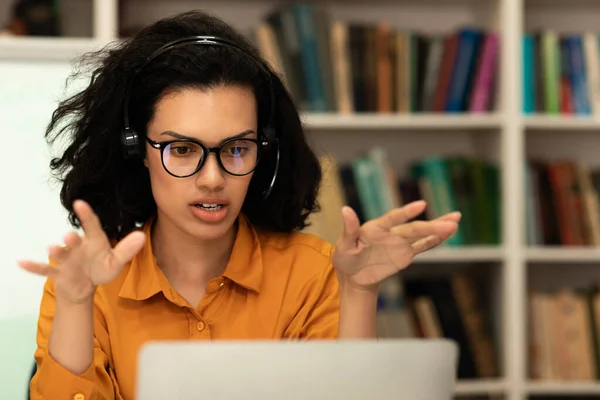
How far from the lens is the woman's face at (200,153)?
4.05 ft

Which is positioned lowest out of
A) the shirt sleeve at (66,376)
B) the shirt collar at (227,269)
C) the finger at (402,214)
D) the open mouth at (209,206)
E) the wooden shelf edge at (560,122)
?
the shirt sleeve at (66,376)

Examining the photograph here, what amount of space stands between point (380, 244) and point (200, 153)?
317 mm

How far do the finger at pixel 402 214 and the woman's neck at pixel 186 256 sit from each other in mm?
413

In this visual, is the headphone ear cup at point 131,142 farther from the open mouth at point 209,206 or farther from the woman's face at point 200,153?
the open mouth at point 209,206

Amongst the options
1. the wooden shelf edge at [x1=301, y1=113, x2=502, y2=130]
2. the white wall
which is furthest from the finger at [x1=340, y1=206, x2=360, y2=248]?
the wooden shelf edge at [x1=301, y1=113, x2=502, y2=130]

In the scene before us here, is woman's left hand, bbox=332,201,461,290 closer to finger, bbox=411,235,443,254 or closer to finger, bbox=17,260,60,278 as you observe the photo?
finger, bbox=411,235,443,254

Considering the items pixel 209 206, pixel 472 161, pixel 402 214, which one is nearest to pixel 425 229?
pixel 402 214

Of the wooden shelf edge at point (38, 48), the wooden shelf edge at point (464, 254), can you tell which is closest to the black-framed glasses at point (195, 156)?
the wooden shelf edge at point (38, 48)

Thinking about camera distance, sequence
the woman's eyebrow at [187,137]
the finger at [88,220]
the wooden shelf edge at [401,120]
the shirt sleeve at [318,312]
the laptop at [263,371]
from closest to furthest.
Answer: the laptop at [263,371], the finger at [88,220], the woman's eyebrow at [187,137], the shirt sleeve at [318,312], the wooden shelf edge at [401,120]

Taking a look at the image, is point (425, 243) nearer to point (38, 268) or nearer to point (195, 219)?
point (195, 219)

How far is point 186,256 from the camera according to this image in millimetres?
1399

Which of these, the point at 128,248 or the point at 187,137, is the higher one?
the point at 187,137

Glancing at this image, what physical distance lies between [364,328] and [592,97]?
174cm

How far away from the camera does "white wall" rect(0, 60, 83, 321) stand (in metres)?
2.22
